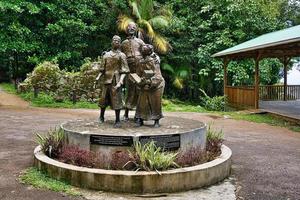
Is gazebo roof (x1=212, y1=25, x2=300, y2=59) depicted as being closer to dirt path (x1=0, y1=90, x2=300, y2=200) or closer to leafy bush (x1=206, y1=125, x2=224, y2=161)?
dirt path (x1=0, y1=90, x2=300, y2=200)

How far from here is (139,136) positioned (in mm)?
6613

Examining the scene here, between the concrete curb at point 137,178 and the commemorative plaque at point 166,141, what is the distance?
1.87 ft

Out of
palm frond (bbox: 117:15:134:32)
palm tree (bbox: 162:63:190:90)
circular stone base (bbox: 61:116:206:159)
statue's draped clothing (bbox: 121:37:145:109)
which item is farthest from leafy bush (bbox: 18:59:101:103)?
circular stone base (bbox: 61:116:206:159)

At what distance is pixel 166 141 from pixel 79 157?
1476 mm

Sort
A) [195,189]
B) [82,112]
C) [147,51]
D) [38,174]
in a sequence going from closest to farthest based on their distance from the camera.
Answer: [195,189] → [38,174] → [147,51] → [82,112]

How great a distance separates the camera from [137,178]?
5.99m

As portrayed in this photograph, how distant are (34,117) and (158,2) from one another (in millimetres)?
14741

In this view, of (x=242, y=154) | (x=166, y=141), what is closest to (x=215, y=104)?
(x=242, y=154)

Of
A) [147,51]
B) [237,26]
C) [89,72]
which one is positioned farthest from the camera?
[237,26]

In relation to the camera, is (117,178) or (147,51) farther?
(147,51)

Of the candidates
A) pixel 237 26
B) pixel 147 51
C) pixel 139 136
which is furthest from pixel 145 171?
pixel 237 26

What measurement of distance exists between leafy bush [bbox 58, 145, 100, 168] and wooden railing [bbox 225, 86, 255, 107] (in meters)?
12.9

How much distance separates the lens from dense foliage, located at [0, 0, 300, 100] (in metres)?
20.3

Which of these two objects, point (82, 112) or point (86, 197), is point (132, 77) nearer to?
point (86, 197)
